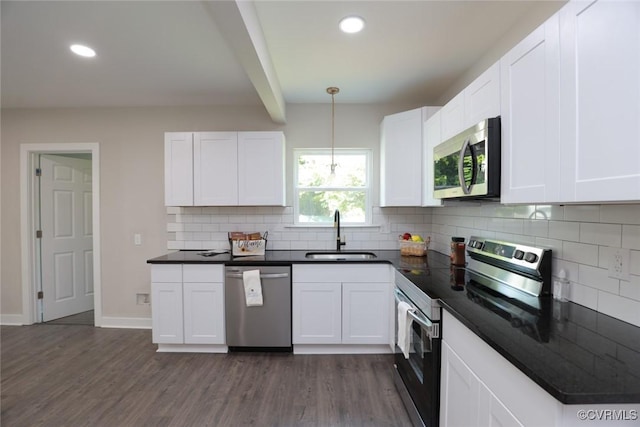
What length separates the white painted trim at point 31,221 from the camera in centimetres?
342

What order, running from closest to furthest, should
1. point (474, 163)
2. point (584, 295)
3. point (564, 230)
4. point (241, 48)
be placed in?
point (584, 295)
point (564, 230)
point (474, 163)
point (241, 48)

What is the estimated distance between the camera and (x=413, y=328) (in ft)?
6.09

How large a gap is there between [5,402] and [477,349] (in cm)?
316

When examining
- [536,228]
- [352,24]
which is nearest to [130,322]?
[352,24]

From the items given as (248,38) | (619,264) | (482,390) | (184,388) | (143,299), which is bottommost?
(184,388)

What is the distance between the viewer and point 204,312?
108 inches

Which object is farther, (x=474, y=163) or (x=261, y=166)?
(x=261, y=166)

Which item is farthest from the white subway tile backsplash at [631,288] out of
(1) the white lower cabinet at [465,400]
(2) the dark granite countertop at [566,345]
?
(1) the white lower cabinet at [465,400]

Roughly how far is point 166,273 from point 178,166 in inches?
43.0

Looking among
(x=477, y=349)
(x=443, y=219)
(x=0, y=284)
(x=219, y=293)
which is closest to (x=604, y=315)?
(x=477, y=349)

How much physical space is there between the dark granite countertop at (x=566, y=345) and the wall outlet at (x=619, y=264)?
193 millimetres

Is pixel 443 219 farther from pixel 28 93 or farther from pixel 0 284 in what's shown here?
pixel 0 284

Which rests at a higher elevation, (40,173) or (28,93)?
(28,93)

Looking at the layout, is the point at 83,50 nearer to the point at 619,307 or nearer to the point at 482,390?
the point at 482,390
